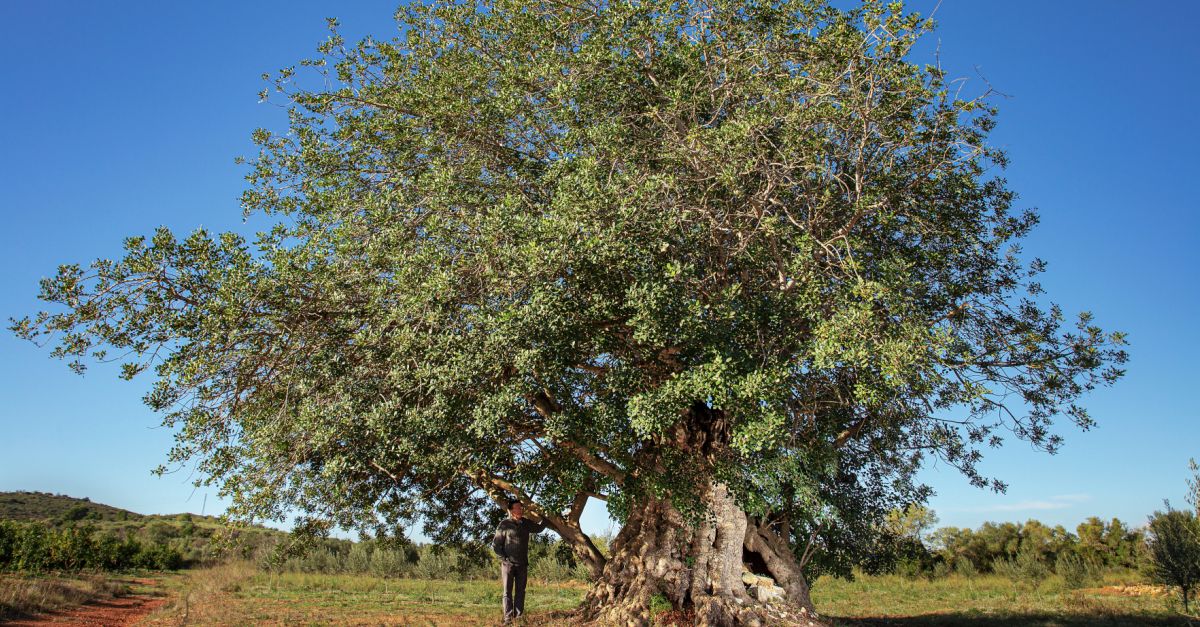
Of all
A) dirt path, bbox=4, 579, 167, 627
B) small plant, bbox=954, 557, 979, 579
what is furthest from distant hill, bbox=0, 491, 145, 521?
small plant, bbox=954, 557, 979, 579

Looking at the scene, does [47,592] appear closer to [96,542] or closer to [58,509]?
[96,542]

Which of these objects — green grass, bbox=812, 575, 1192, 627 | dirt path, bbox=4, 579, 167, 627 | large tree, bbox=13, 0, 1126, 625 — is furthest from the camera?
green grass, bbox=812, 575, 1192, 627

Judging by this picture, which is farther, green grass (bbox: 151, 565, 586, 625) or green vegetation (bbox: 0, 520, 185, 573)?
green vegetation (bbox: 0, 520, 185, 573)

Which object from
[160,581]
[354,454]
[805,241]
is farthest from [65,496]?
[805,241]

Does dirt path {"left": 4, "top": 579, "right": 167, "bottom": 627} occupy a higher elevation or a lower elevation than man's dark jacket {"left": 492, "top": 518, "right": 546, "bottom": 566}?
lower

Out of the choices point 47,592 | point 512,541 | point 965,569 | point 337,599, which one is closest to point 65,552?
point 47,592

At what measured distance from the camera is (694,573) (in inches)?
481

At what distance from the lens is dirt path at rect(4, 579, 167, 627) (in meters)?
14.8

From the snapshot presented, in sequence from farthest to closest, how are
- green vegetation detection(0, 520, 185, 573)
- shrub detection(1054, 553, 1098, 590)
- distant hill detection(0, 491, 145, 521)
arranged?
distant hill detection(0, 491, 145, 521), shrub detection(1054, 553, 1098, 590), green vegetation detection(0, 520, 185, 573)

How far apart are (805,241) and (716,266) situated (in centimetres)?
164

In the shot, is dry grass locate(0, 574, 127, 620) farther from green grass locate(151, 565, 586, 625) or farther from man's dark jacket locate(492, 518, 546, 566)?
man's dark jacket locate(492, 518, 546, 566)

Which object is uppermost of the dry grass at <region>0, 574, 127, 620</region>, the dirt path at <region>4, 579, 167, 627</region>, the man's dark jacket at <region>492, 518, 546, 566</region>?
the man's dark jacket at <region>492, 518, 546, 566</region>

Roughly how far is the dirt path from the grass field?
0.68 m

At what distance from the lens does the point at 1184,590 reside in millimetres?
19859
